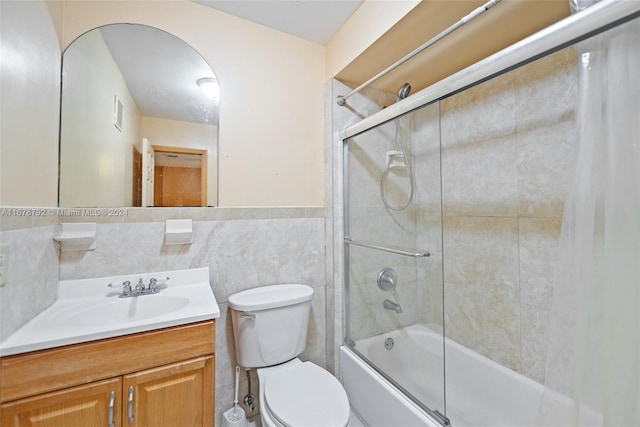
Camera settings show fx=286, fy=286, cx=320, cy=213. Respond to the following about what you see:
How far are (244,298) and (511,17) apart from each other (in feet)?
5.84

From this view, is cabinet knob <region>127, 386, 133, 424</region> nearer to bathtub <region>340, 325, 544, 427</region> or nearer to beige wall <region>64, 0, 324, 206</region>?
beige wall <region>64, 0, 324, 206</region>

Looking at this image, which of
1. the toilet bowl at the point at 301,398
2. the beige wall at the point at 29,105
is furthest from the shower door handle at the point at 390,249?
the beige wall at the point at 29,105

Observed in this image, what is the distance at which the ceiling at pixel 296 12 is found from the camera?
4.93 ft

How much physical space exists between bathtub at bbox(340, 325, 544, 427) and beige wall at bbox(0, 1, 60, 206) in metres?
1.66

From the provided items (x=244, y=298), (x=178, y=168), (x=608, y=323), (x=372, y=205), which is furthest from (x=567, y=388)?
(x=178, y=168)

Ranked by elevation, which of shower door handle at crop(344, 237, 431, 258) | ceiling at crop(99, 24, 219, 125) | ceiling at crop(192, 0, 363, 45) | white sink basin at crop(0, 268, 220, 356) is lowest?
white sink basin at crop(0, 268, 220, 356)

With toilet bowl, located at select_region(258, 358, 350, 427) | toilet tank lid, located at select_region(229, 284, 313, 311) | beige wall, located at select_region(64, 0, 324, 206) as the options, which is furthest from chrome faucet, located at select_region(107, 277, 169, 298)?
toilet bowl, located at select_region(258, 358, 350, 427)

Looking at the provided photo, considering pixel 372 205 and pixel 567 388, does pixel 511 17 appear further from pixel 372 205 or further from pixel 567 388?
pixel 567 388

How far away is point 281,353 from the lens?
146cm

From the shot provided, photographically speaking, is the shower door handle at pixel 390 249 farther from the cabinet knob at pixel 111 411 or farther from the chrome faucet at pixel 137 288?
the cabinet knob at pixel 111 411

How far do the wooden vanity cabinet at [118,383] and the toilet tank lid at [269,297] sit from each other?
1.01 feet

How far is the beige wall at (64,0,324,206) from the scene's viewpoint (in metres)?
1.50

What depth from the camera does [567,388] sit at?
0.76 metres

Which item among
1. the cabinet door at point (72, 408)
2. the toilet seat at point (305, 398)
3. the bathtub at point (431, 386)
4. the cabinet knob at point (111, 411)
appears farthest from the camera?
the bathtub at point (431, 386)
